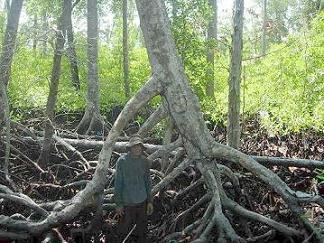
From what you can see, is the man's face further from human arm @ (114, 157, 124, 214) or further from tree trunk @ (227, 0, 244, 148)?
tree trunk @ (227, 0, 244, 148)

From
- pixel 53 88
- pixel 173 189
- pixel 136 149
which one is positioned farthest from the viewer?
pixel 53 88

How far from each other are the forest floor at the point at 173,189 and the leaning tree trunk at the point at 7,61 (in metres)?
0.61

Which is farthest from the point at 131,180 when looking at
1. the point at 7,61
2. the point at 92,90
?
the point at 92,90

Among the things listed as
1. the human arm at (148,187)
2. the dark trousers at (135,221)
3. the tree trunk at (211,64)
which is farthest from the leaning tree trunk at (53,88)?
the tree trunk at (211,64)

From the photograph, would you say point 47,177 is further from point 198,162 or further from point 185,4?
point 185,4

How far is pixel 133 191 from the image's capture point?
550 centimetres

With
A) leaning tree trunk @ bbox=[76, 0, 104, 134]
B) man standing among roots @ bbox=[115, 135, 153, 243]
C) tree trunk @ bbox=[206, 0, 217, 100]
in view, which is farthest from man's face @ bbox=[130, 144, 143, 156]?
tree trunk @ bbox=[206, 0, 217, 100]

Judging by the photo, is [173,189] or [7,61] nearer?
[173,189]

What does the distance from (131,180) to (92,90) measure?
7744 mm

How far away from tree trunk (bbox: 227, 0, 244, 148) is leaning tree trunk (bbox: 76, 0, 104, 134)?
353 cm

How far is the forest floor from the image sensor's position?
5.69 m

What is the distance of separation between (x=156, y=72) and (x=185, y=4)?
6.86 meters

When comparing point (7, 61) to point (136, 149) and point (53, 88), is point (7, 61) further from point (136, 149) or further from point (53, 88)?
point (136, 149)

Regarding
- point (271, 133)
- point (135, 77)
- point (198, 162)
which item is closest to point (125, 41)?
point (135, 77)
